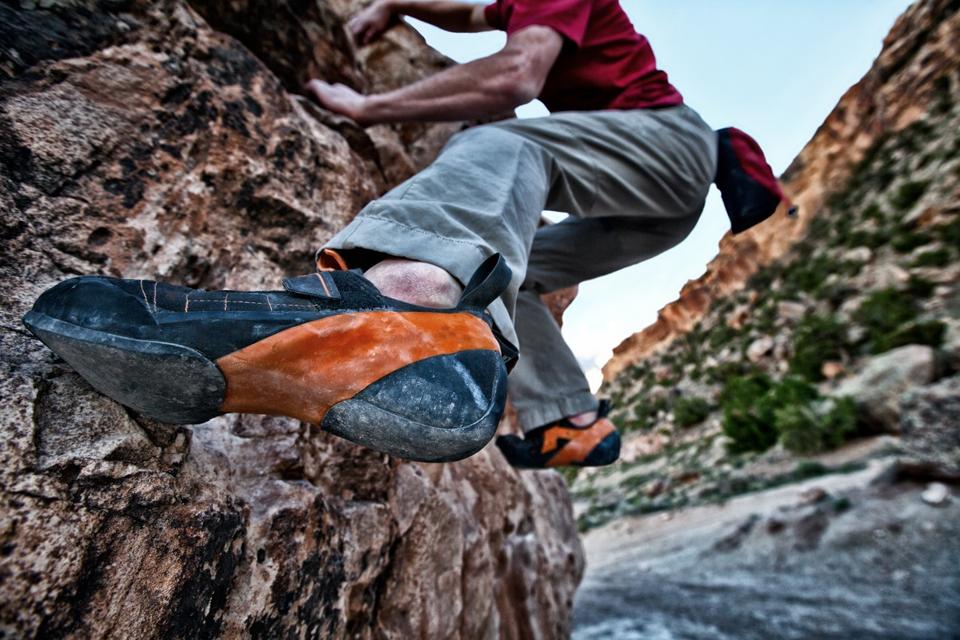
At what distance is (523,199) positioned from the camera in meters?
0.98

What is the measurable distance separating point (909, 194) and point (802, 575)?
15.2m

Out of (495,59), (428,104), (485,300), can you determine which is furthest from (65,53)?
(485,300)

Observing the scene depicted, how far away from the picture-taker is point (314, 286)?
0.68m

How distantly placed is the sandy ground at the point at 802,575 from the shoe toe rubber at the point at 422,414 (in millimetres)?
2931

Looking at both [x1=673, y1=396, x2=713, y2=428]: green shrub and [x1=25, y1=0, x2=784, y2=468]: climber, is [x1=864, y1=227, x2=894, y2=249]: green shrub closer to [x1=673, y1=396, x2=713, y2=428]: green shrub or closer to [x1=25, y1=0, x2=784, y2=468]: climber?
[x1=673, y1=396, x2=713, y2=428]: green shrub

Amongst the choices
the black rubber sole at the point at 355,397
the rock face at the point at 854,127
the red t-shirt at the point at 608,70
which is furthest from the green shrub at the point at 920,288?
the black rubber sole at the point at 355,397

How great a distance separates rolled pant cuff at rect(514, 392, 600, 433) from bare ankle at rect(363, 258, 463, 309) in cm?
96

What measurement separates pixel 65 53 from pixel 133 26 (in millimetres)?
214

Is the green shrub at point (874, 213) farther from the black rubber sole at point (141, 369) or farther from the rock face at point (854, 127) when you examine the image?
the black rubber sole at point (141, 369)

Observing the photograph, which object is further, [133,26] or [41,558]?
[133,26]

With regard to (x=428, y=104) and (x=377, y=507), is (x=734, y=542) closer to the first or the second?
(x=377, y=507)

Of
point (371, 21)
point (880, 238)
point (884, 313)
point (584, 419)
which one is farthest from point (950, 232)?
point (371, 21)

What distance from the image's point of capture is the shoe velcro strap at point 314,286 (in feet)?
2.18

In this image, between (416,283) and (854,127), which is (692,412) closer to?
(416,283)
